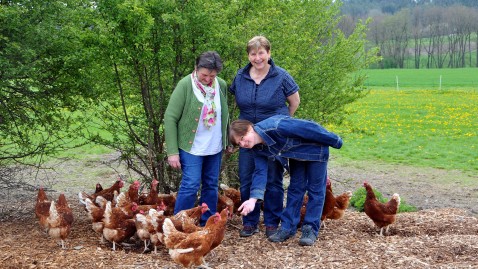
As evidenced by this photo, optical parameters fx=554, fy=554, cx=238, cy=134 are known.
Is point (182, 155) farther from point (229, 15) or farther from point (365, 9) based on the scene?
point (365, 9)

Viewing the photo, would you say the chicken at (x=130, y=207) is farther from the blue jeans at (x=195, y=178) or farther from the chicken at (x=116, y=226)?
the blue jeans at (x=195, y=178)

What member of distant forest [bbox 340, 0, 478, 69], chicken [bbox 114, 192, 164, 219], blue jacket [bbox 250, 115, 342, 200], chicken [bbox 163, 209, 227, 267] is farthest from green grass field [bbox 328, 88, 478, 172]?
distant forest [bbox 340, 0, 478, 69]

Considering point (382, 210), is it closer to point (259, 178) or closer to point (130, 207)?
point (259, 178)

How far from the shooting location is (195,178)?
5656 millimetres

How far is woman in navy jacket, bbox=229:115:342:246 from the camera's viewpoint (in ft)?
17.5

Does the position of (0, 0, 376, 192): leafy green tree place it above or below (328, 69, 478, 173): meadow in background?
above

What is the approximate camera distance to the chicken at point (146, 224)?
552 cm

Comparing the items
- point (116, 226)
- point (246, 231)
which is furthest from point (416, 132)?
point (116, 226)

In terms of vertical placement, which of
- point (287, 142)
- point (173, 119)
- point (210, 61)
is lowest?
point (287, 142)

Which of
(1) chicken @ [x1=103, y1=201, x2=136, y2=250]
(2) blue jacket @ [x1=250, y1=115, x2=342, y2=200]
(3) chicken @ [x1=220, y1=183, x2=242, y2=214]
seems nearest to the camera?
(2) blue jacket @ [x1=250, y1=115, x2=342, y2=200]

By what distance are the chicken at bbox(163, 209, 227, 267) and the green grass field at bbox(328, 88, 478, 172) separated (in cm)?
501

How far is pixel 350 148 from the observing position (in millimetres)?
15656

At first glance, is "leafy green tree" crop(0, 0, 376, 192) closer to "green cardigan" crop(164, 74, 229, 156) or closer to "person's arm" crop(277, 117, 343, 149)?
"green cardigan" crop(164, 74, 229, 156)

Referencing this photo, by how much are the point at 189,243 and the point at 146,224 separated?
2.81ft
